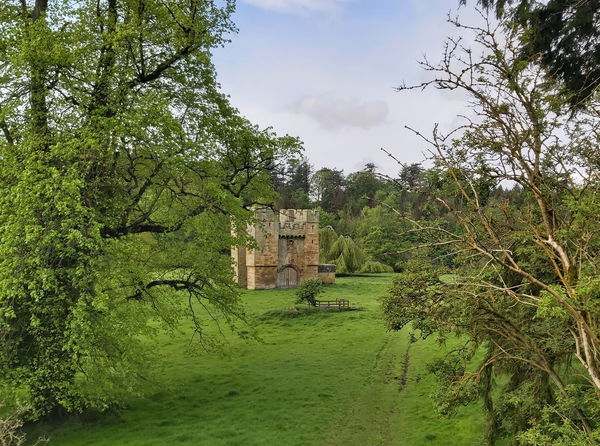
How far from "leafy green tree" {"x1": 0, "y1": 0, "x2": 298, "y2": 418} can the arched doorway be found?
2680 centimetres

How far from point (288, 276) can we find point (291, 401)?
2742cm

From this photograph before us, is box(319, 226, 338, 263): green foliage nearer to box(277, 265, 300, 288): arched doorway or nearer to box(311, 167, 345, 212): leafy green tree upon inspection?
box(277, 265, 300, 288): arched doorway

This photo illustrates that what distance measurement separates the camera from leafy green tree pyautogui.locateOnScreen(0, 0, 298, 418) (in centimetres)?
1105

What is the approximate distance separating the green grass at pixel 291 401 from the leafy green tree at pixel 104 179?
171cm

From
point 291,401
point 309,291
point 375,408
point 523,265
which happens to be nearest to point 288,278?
point 309,291

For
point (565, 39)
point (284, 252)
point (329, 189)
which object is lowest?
point (284, 252)

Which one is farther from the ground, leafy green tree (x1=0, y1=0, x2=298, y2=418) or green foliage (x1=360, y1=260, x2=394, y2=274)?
leafy green tree (x1=0, y1=0, x2=298, y2=418)

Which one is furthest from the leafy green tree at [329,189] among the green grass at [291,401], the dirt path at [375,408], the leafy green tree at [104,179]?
the leafy green tree at [104,179]

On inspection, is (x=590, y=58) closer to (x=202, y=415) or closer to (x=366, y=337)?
(x=202, y=415)

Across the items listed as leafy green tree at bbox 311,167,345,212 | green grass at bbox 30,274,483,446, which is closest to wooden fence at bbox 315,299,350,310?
green grass at bbox 30,274,483,446

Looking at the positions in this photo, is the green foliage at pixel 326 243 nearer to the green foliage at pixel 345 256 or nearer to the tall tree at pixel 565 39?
the green foliage at pixel 345 256

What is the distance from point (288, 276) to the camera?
43.1m

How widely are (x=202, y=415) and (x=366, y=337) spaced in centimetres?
1190

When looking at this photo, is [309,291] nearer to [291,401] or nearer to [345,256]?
[291,401]
